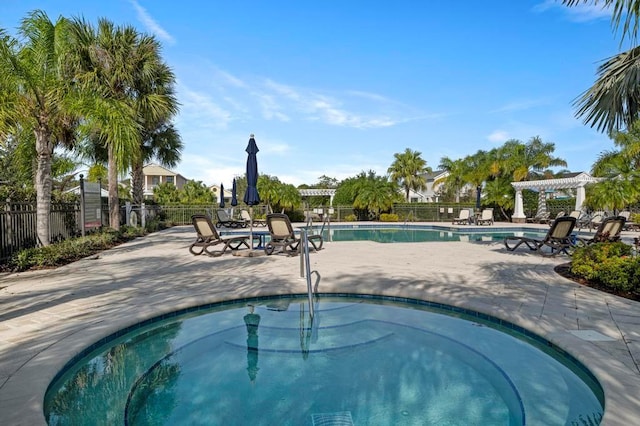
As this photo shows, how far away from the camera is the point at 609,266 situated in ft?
18.4

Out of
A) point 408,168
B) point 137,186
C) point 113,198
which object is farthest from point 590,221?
point 408,168

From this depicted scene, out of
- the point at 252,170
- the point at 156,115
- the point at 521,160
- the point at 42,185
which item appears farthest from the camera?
the point at 521,160

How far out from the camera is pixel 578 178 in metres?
23.7

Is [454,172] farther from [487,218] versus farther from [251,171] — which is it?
[251,171]

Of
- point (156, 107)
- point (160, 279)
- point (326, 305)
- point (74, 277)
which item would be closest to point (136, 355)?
point (326, 305)

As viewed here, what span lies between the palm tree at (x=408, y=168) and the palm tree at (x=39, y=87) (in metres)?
33.8

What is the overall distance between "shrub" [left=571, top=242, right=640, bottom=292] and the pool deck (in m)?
0.30

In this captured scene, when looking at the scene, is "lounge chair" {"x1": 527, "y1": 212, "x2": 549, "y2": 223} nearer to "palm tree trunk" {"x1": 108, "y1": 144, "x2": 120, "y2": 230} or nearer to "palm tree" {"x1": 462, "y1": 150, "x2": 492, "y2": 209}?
"palm tree" {"x1": 462, "y1": 150, "x2": 492, "y2": 209}

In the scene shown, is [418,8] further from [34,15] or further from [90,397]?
[90,397]

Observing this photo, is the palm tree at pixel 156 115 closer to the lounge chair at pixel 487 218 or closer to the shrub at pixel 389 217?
the shrub at pixel 389 217

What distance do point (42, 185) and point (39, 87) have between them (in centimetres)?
206

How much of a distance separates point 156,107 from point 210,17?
4821 millimetres

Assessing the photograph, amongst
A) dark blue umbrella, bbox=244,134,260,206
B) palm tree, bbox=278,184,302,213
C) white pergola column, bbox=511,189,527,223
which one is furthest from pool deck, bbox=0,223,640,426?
white pergola column, bbox=511,189,527,223

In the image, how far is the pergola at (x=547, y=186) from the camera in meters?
23.6
